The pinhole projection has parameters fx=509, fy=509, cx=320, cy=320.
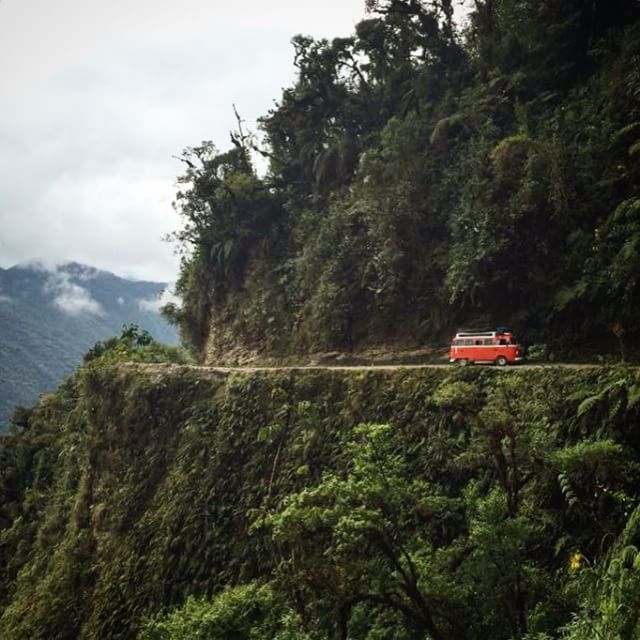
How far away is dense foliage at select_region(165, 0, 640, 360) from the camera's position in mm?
17594

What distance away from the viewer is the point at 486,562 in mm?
9188

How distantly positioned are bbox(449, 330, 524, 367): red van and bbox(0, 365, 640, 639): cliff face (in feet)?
7.32

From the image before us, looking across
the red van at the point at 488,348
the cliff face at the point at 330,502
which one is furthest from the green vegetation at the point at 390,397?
the red van at the point at 488,348

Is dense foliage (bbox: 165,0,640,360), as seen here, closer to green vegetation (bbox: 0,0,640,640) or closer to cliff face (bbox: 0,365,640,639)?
green vegetation (bbox: 0,0,640,640)

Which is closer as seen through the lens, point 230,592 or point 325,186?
point 230,592

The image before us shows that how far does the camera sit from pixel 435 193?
23.6 metres

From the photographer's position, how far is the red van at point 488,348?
17188 millimetres

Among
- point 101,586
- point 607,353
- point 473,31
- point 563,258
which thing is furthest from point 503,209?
point 101,586

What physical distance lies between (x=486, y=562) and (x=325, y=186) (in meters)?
25.6

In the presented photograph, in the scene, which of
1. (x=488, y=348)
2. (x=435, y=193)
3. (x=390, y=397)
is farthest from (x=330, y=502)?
(x=435, y=193)

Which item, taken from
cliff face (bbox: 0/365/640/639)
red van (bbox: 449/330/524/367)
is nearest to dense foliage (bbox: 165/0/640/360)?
red van (bbox: 449/330/524/367)

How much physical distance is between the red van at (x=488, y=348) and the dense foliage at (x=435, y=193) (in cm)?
158

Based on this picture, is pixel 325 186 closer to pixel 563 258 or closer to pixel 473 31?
pixel 473 31

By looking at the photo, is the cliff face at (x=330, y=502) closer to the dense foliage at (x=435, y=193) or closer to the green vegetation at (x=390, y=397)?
the green vegetation at (x=390, y=397)
